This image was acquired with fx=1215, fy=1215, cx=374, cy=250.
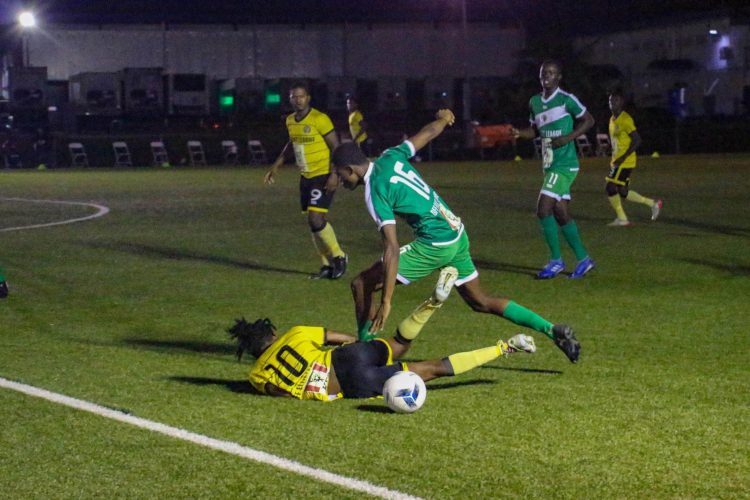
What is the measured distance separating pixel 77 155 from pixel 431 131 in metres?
44.1

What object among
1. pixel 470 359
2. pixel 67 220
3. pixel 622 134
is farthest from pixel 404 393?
pixel 67 220

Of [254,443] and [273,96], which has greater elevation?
[273,96]

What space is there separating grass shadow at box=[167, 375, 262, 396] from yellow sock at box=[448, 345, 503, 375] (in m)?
1.34

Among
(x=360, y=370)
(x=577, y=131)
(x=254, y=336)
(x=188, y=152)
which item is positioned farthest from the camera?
(x=188, y=152)

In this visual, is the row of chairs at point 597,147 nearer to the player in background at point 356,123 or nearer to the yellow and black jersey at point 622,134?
the player in background at point 356,123

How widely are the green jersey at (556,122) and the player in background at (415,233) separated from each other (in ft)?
17.4

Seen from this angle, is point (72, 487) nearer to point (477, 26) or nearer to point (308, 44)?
point (308, 44)

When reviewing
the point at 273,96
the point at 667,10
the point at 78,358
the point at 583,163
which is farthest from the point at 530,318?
the point at 667,10

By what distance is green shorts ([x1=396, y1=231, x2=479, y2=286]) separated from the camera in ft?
28.5

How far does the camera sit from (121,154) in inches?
2018

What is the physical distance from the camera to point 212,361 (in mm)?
9477

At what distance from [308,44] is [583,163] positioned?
18522mm

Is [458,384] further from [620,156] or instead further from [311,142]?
[620,156]

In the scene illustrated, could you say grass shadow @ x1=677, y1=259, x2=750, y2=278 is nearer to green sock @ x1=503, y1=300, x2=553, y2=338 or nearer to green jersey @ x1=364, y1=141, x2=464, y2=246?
green sock @ x1=503, y1=300, x2=553, y2=338
